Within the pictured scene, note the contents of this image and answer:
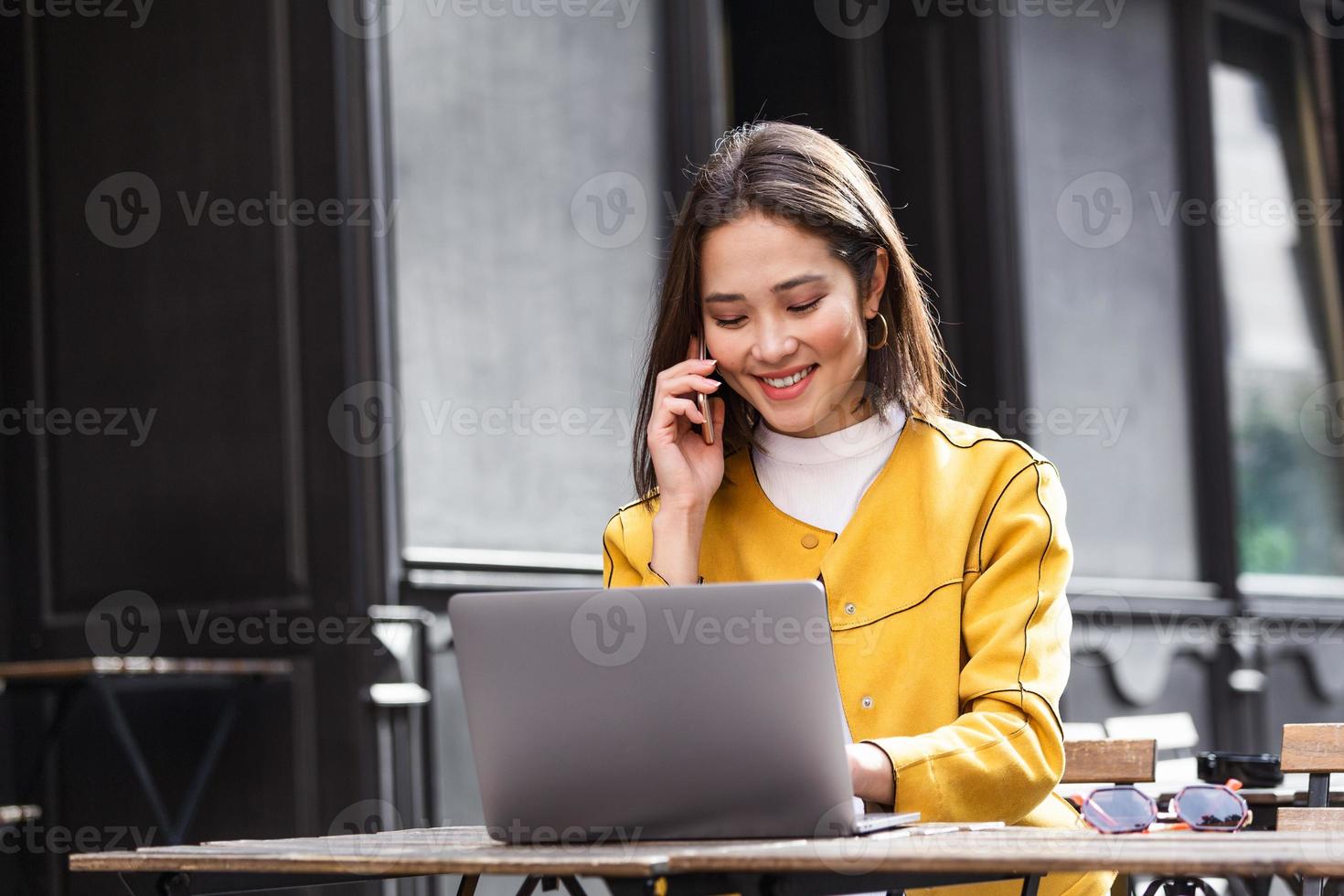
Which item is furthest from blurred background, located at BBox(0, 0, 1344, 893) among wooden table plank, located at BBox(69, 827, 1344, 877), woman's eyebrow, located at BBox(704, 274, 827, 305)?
wooden table plank, located at BBox(69, 827, 1344, 877)

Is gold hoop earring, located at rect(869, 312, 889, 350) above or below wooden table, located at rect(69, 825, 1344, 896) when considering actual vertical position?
above

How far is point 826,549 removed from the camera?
213cm

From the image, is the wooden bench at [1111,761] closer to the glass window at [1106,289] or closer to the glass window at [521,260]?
the glass window at [521,260]

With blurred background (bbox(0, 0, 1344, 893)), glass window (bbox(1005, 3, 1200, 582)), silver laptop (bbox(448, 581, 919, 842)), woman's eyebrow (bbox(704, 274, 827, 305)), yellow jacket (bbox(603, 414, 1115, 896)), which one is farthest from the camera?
glass window (bbox(1005, 3, 1200, 582))

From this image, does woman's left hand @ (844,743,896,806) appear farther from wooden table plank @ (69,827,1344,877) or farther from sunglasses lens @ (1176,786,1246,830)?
sunglasses lens @ (1176,786,1246,830)

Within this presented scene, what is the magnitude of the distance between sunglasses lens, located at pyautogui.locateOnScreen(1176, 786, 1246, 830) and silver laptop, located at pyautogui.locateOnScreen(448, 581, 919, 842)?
1.04 feet

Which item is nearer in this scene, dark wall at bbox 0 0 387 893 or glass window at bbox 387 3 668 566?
dark wall at bbox 0 0 387 893

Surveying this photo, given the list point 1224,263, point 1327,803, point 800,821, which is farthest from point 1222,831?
point 1224,263

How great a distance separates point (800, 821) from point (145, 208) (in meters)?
3.33

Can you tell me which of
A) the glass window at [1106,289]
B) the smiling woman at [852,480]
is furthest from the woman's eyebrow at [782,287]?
the glass window at [1106,289]

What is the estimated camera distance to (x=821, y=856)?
128 centimetres

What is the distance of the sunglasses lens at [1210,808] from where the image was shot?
5.43 ft

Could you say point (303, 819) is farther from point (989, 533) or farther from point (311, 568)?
point (989, 533)

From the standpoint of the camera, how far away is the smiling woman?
1.94 metres
